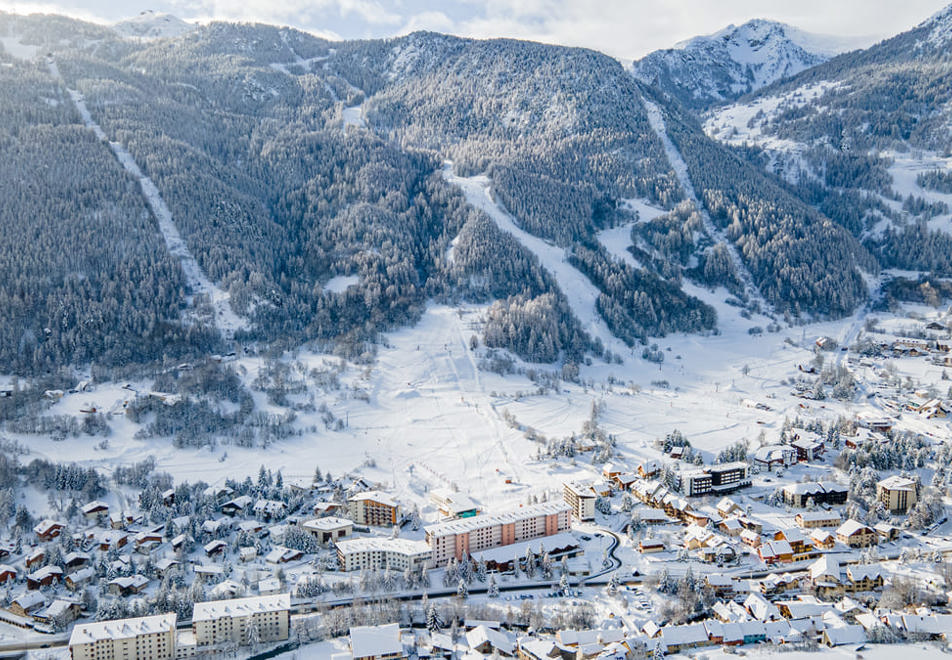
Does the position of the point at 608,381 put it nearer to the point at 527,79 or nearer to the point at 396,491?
the point at 396,491

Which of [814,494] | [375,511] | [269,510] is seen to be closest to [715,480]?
[814,494]

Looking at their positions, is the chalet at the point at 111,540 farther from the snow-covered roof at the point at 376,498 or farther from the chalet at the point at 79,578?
the snow-covered roof at the point at 376,498

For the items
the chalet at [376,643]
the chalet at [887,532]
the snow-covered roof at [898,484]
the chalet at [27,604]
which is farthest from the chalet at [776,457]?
the chalet at [27,604]

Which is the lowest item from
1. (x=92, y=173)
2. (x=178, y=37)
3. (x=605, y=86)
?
(x=92, y=173)

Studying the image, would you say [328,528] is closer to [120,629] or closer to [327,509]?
[327,509]

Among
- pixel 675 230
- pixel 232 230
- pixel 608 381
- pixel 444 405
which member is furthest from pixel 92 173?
pixel 675 230

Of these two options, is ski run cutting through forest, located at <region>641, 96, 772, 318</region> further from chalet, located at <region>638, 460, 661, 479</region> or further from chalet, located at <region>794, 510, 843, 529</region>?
chalet, located at <region>794, 510, 843, 529</region>
